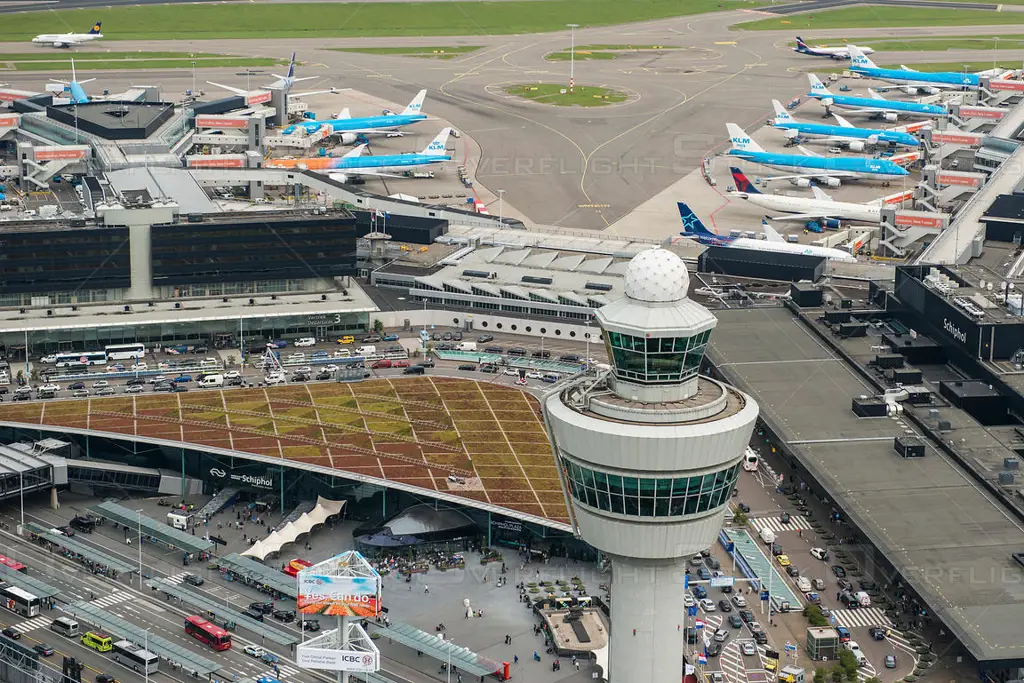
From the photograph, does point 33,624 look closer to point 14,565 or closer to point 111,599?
point 111,599

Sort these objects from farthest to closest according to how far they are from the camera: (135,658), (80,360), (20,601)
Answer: (80,360)
(20,601)
(135,658)

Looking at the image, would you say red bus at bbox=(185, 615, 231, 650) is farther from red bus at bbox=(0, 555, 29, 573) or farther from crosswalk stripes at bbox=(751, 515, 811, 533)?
crosswalk stripes at bbox=(751, 515, 811, 533)

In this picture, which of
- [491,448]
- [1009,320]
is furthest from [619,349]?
[1009,320]

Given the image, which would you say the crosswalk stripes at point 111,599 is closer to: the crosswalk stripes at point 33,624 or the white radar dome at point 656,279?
the crosswalk stripes at point 33,624

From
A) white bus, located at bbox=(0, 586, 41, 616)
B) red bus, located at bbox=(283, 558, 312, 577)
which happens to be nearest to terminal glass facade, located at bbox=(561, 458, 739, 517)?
red bus, located at bbox=(283, 558, 312, 577)

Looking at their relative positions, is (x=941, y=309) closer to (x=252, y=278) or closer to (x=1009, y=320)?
(x=1009, y=320)

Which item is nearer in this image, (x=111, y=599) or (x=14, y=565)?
(x=111, y=599)

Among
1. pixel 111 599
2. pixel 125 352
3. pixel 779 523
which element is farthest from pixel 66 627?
pixel 125 352
